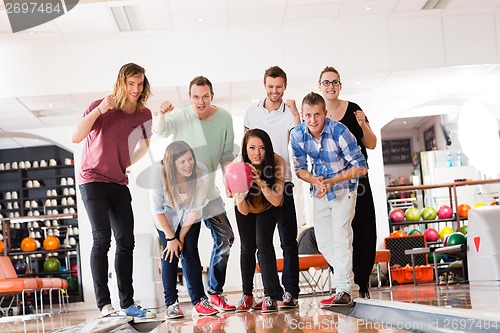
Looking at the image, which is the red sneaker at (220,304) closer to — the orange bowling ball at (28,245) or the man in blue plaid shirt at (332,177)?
the man in blue plaid shirt at (332,177)

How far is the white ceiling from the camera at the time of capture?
8.72 meters

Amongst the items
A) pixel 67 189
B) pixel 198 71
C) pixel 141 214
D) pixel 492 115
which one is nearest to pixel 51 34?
pixel 198 71

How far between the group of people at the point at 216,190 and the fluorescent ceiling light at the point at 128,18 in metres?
4.32

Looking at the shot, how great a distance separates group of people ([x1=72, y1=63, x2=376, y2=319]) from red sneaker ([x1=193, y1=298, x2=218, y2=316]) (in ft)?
0.04

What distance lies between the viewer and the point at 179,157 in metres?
4.26

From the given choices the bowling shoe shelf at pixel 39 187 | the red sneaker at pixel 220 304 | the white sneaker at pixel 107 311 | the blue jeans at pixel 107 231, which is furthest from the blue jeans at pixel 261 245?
the bowling shoe shelf at pixel 39 187

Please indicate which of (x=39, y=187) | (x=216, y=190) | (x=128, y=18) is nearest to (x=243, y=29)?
(x=128, y=18)

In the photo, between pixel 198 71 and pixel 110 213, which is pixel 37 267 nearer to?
pixel 198 71

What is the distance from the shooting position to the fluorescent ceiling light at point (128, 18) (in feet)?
28.1

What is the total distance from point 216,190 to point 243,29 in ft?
17.7

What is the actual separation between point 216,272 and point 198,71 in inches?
215

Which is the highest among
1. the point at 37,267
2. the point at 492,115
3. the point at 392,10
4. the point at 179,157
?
the point at 392,10

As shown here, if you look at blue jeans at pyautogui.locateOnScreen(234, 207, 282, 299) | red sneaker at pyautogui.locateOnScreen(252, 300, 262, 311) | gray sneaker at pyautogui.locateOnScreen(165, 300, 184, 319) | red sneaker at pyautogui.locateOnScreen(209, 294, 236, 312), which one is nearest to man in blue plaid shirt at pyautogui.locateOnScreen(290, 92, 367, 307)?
blue jeans at pyautogui.locateOnScreen(234, 207, 282, 299)

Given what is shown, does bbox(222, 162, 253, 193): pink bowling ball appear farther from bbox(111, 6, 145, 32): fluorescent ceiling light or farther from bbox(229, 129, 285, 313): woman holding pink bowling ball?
bbox(111, 6, 145, 32): fluorescent ceiling light
